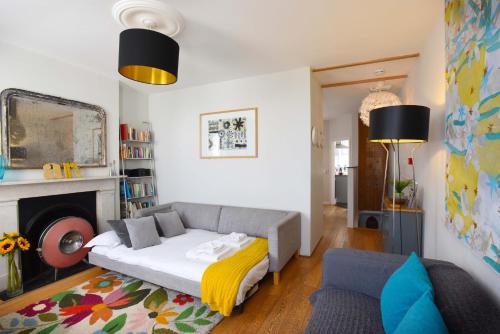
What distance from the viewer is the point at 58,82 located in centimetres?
299

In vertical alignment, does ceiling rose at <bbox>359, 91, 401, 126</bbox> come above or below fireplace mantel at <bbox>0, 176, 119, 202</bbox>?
above

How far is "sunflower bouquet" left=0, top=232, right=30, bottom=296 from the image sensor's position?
94.0 inches

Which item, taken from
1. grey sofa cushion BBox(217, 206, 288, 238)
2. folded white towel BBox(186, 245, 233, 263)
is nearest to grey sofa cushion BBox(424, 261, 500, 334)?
folded white towel BBox(186, 245, 233, 263)

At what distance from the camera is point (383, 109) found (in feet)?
6.27

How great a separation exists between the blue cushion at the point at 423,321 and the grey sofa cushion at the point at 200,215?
2.78 m

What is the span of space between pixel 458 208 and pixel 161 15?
99.5 inches

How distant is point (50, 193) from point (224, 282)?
2.38 meters

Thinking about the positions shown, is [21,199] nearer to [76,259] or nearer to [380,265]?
[76,259]

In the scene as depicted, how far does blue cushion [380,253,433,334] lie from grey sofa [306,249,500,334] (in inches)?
2.9

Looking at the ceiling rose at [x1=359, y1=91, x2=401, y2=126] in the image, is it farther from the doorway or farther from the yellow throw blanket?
the doorway

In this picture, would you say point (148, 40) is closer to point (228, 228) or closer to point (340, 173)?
point (228, 228)

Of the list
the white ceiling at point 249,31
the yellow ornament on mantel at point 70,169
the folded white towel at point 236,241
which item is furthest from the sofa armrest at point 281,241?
the yellow ornament on mantel at point 70,169

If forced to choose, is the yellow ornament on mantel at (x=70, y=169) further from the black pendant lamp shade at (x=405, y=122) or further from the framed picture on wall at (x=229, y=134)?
the black pendant lamp shade at (x=405, y=122)

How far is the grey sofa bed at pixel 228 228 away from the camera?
7.82 feet
